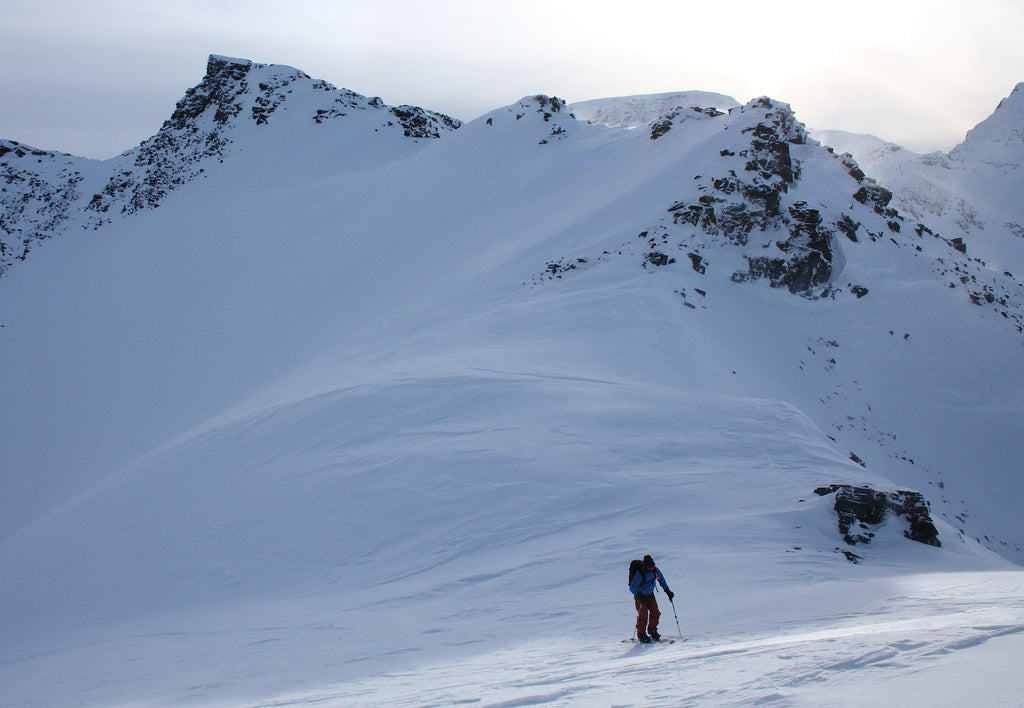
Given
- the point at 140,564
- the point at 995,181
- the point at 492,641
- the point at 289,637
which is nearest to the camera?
the point at 492,641

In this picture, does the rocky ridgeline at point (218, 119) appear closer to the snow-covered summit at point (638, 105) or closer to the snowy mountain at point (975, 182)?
the snow-covered summit at point (638, 105)

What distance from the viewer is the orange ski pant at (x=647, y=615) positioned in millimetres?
9438

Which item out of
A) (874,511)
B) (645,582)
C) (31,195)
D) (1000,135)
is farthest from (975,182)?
(31,195)

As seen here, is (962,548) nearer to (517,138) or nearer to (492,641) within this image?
(492,641)

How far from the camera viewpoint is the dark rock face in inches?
560

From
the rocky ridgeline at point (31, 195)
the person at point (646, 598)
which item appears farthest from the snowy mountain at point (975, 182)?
the rocky ridgeline at point (31, 195)

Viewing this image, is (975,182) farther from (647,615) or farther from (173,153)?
(647,615)

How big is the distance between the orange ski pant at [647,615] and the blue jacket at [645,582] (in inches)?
4.0

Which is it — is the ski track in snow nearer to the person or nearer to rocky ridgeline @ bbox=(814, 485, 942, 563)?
the person

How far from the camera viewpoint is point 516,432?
57.2 ft

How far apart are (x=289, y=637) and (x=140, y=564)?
6.38 m

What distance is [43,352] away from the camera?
38781mm

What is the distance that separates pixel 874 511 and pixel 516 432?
25.1 ft

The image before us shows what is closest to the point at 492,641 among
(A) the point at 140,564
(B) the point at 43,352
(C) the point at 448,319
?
(A) the point at 140,564
